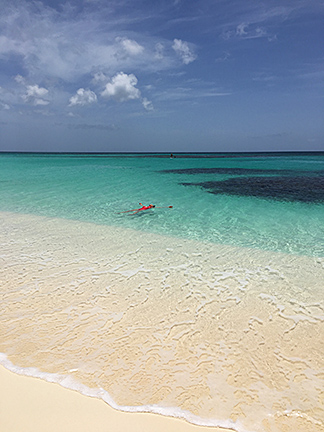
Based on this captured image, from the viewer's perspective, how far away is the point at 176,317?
4715 mm

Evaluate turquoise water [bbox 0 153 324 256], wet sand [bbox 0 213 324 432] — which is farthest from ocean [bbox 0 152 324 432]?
turquoise water [bbox 0 153 324 256]

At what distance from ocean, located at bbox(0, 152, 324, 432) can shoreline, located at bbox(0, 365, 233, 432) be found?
117 millimetres

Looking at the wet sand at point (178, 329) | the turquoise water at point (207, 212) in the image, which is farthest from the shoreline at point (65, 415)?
the turquoise water at point (207, 212)

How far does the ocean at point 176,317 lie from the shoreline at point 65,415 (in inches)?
4.6

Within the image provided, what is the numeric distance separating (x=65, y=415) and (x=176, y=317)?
2.26m

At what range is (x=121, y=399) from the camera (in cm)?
309

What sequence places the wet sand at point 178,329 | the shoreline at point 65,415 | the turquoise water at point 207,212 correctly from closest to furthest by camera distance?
the shoreline at point 65,415
the wet sand at point 178,329
the turquoise water at point 207,212

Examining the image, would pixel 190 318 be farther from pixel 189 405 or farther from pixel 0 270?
pixel 0 270

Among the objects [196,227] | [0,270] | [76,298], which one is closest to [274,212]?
[196,227]

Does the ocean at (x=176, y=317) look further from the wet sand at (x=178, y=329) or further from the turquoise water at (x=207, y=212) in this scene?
the turquoise water at (x=207, y=212)

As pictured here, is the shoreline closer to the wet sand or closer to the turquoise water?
the wet sand

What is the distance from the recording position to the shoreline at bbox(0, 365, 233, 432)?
274cm

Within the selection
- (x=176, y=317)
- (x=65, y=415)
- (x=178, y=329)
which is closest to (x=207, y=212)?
(x=176, y=317)

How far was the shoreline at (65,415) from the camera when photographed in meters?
2.74
